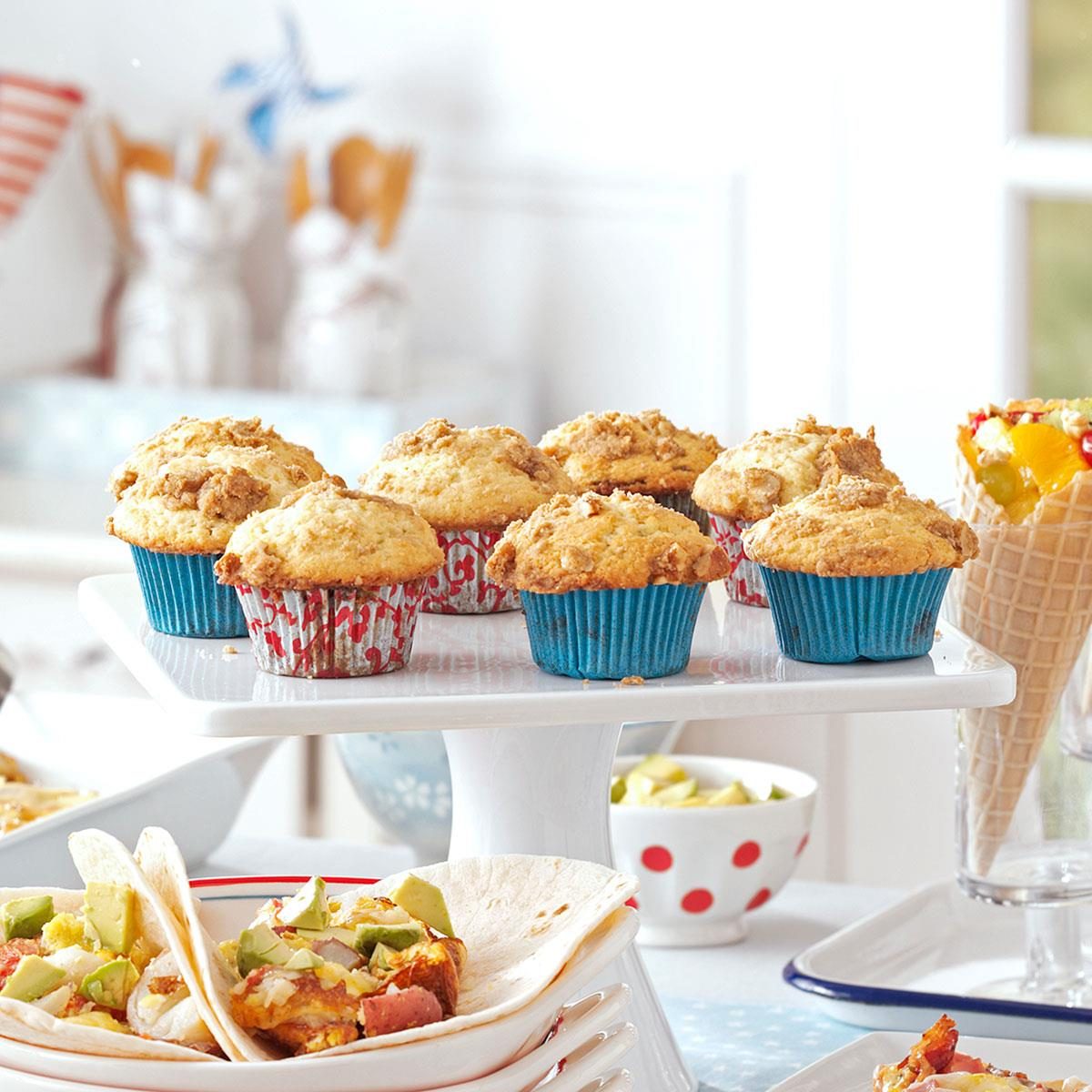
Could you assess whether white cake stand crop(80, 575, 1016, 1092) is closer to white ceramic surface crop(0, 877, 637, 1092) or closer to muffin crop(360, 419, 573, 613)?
muffin crop(360, 419, 573, 613)

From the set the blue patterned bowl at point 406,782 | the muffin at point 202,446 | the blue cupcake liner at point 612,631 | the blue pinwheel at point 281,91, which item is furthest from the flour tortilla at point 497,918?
the blue pinwheel at point 281,91

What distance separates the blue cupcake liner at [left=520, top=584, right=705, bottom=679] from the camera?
1097mm

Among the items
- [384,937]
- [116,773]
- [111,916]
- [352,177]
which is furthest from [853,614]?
[352,177]

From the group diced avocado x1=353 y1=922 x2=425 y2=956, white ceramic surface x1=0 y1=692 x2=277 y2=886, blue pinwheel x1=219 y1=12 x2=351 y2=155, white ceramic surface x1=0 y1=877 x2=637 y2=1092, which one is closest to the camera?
white ceramic surface x1=0 y1=877 x2=637 y2=1092

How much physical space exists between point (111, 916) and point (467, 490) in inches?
16.5

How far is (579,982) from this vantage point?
2.99 ft

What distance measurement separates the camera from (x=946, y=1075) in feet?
3.46

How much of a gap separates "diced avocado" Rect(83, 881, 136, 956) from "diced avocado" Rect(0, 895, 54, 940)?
4 centimetres

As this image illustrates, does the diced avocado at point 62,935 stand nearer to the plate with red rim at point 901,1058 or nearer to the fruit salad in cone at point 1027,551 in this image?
the plate with red rim at point 901,1058

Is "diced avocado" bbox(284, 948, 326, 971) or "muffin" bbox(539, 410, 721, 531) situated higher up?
"muffin" bbox(539, 410, 721, 531)

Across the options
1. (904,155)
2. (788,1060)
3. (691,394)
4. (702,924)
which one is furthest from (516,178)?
(788,1060)

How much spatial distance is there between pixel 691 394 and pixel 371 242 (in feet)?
2.17

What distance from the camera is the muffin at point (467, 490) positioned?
125cm

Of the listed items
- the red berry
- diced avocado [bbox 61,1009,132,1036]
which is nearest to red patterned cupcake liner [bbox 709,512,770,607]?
the red berry
